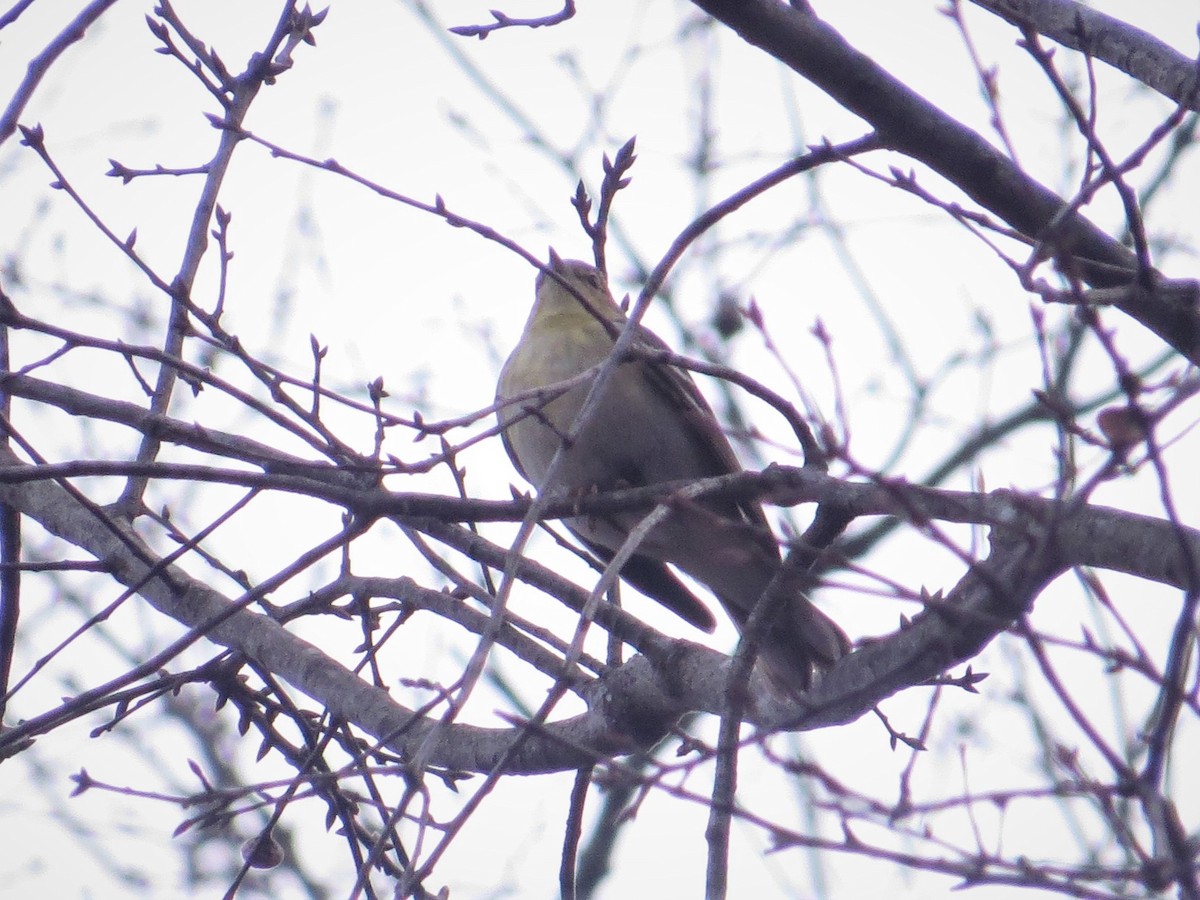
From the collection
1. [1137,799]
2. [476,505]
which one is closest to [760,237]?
[476,505]

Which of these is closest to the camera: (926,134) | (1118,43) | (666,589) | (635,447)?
(926,134)

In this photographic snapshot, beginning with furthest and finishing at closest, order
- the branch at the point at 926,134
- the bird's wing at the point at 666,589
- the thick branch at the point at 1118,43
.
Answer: the bird's wing at the point at 666,589, the thick branch at the point at 1118,43, the branch at the point at 926,134

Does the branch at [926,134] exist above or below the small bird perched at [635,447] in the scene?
below

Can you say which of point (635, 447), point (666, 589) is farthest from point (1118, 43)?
point (666, 589)

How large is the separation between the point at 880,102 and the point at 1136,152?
56 cm

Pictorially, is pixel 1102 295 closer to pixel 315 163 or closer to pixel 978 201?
pixel 978 201

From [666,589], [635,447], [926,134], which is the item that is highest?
[635,447]

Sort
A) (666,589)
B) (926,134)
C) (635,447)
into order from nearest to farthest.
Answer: (926,134)
(635,447)
(666,589)

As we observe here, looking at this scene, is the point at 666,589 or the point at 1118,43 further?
the point at 666,589

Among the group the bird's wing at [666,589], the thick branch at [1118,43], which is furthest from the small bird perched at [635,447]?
the thick branch at [1118,43]

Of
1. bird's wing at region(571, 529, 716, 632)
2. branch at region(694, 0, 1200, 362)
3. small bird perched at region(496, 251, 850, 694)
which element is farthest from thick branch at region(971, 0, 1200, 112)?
bird's wing at region(571, 529, 716, 632)

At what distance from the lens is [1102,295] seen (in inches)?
86.4

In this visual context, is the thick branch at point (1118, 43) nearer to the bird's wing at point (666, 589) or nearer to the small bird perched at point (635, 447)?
the small bird perched at point (635, 447)

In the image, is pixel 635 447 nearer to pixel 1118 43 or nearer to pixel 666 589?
pixel 666 589
